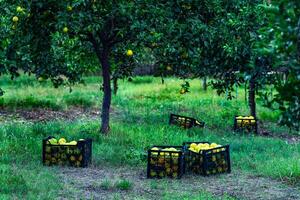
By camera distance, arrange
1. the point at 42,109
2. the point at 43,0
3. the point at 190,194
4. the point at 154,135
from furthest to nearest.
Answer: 1. the point at 42,109
2. the point at 154,135
3. the point at 43,0
4. the point at 190,194

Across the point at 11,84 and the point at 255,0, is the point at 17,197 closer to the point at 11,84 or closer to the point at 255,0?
the point at 255,0

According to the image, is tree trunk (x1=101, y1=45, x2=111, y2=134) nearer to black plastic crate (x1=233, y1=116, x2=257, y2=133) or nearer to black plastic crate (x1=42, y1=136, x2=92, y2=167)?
black plastic crate (x1=42, y1=136, x2=92, y2=167)

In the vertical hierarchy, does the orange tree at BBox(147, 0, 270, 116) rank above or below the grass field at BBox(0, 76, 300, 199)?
above

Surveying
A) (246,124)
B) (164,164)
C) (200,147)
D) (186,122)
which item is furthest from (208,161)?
(246,124)

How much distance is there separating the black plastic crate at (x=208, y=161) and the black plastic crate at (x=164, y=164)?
0.35m

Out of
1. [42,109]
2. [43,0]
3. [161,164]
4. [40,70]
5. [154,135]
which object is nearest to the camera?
[161,164]

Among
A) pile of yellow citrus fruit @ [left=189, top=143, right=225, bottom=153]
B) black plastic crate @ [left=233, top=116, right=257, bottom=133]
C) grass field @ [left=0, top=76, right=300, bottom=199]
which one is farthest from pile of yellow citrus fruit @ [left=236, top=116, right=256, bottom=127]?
pile of yellow citrus fruit @ [left=189, top=143, right=225, bottom=153]

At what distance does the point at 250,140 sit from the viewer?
11.8 m

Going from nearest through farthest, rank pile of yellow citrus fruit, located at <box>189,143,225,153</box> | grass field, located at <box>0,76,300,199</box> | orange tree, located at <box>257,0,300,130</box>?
orange tree, located at <box>257,0,300,130</box>, grass field, located at <box>0,76,300,199</box>, pile of yellow citrus fruit, located at <box>189,143,225,153</box>

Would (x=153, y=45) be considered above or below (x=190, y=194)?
above

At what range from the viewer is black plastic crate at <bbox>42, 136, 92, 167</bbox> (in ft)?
29.0

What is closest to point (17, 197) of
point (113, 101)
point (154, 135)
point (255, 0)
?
point (154, 135)

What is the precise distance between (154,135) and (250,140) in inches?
79.8

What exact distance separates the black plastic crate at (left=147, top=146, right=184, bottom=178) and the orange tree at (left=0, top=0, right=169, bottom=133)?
210 centimetres
